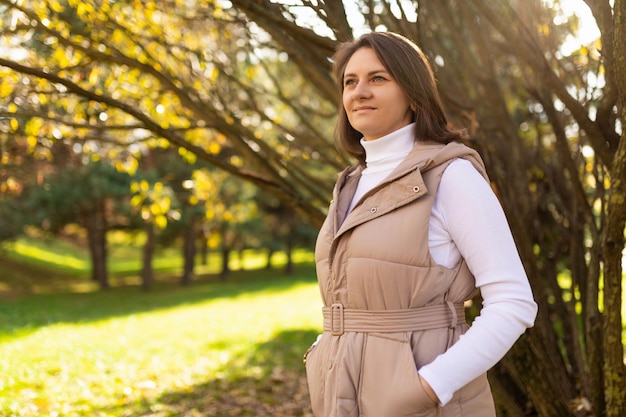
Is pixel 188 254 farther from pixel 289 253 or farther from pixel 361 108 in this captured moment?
pixel 361 108

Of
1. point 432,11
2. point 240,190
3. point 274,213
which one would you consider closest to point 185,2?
point 432,11

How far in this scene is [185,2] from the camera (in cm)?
695

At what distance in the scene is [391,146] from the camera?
83.0 inches

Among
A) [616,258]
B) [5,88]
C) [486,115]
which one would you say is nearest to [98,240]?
[5,88]

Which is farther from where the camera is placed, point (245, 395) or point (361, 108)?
point (245, 395)

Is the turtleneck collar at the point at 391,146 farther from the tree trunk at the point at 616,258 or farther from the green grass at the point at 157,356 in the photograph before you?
the green grass at the point at 157,356

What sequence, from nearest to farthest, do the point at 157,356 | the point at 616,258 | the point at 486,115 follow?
the point at 616,258
the point at 486,115
the point at 157,356

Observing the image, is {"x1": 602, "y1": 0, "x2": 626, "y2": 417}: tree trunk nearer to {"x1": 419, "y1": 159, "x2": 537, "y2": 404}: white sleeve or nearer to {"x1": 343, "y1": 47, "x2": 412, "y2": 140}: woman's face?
{"x1": 343, "y1": 47, "x2": 412, "y2": 140}: woman's face

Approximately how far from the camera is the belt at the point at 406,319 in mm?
1877

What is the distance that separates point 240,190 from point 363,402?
1958cm

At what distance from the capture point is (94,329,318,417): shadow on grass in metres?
6.08

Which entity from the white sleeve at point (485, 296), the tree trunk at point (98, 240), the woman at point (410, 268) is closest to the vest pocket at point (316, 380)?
the woman at point (410, 268)

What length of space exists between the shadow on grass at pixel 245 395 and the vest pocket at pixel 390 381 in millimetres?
4268

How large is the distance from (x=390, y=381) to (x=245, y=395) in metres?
5.39
